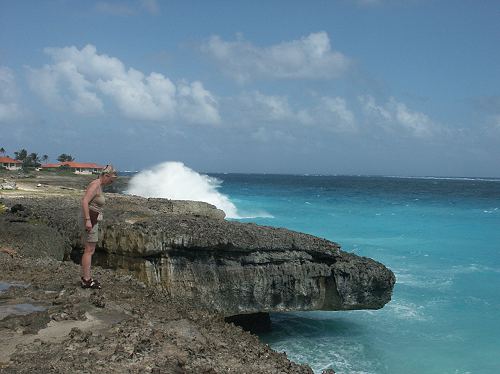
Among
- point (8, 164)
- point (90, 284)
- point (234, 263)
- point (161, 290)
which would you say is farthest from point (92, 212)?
point (8, 164)

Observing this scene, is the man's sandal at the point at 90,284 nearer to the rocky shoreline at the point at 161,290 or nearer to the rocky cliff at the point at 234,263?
the rocky shoreline at the point at 161,290

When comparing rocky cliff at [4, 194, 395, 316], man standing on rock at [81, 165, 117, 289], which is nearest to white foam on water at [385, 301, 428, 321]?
rocky cliff at [4, 194, 395, 316]

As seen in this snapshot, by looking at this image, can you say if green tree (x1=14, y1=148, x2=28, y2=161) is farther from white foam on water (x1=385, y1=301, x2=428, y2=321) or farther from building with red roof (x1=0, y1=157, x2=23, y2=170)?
white foam on water (x1=385, y1=301, x2=428, y2=321)

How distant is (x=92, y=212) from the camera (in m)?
8.06

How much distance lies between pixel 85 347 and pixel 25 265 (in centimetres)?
503

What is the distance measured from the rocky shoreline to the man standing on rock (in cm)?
31

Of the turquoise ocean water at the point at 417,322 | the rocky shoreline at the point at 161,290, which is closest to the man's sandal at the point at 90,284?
the rocky shoreline at the point at 161,290

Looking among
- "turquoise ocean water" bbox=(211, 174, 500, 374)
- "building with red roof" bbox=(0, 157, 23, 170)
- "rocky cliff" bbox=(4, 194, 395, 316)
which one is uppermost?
"building with red roof" bbox=(0, 157, 23, 170)

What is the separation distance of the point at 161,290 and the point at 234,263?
1955 mm

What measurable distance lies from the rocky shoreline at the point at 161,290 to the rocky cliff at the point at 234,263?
3 cm

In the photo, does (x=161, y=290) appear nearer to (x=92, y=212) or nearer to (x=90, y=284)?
(x=90, y=284)

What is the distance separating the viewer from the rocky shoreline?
579 centimetres

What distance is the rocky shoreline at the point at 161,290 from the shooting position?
5.79 metres

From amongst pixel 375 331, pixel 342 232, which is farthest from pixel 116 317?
pixel 342 232
